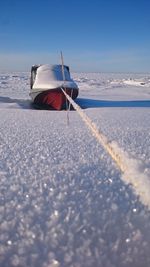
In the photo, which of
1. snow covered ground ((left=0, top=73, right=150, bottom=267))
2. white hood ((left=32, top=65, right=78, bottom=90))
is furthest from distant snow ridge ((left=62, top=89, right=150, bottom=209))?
white hood ((left=32, top=65, right=78, bottom=90))

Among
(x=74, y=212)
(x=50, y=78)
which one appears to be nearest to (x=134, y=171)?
(x=74, y=212)

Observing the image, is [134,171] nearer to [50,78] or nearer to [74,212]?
[74,212]

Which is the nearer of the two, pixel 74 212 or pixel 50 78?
pixel 74 212

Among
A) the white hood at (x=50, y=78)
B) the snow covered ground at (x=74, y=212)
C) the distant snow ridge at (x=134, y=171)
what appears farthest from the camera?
the white hood at (x=50, y=78)

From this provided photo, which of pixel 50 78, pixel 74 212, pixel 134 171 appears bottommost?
pixel 50 78

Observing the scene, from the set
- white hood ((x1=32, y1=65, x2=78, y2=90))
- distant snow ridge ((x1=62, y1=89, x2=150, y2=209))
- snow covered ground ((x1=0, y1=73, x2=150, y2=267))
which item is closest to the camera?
snow covered ground ((x1=0, y1=73, x2=150, y2=267))

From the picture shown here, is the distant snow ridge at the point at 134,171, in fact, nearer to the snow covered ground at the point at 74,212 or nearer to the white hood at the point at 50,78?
Answer: the snow covered ground at the point at 74,212

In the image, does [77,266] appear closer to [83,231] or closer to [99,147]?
[83,231]

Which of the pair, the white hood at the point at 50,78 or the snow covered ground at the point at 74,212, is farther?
the white hood at the point at 50,78

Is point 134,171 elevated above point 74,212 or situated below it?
above

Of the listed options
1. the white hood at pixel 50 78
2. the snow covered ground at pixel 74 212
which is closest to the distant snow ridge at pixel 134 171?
the snow covered ground at pixel 74 212

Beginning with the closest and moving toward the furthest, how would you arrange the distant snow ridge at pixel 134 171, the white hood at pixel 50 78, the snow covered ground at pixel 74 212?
the snow covered ground at pixel 74 212 → the distant snow ridge at pixel 134 171 → the white hood at pixel 50 78

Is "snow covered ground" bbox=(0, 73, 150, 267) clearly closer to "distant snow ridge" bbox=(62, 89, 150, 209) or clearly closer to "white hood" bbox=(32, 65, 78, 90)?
"distant snow ridge" bbox=(62, 89, 150, 209)

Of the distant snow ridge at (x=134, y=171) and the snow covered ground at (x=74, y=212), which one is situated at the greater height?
the distant snow ridge at (x=134, y=171)
